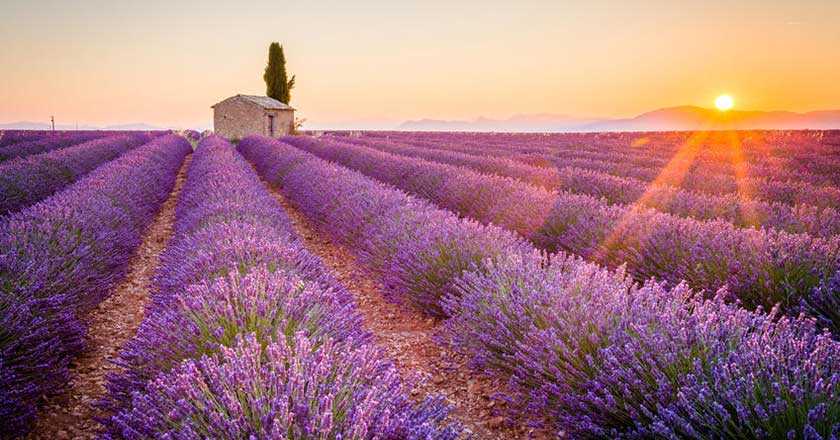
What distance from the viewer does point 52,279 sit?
3014 mm

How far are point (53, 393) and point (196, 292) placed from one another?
103 cm

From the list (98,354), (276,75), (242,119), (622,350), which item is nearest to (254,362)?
(622,350)

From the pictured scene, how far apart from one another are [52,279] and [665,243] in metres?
4.13

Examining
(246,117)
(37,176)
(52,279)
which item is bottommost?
(52,279)

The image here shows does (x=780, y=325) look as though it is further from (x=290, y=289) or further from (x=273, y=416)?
(x=290, y=289)

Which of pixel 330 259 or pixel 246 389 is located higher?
pixel 246 389

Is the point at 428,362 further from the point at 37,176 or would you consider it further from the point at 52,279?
the point at 37,176

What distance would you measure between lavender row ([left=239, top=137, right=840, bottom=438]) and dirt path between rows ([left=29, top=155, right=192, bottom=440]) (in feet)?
5.84

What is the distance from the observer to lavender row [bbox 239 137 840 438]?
4.87ft

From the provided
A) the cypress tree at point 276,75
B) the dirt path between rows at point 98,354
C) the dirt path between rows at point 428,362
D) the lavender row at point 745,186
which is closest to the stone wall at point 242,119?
the cypress tree at point 276,75

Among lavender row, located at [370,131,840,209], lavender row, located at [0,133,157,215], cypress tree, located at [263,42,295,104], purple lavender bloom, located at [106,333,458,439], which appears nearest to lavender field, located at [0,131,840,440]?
purple lavender bloom, located at [106,333,458,439]

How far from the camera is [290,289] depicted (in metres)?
2.36

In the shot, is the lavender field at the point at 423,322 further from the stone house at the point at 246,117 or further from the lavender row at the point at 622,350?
the stone house at the point at 246,117

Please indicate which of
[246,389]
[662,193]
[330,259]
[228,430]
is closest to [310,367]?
[246,389]
